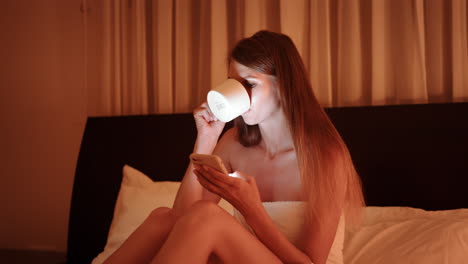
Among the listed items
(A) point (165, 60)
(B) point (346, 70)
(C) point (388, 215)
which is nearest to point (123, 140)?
(A) point (165, 60)

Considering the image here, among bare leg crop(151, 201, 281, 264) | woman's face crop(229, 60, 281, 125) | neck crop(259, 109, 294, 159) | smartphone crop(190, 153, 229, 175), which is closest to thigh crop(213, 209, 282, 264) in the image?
bare leg crop(151, 201, 281, 264)

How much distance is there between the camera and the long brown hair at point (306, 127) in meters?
1.21

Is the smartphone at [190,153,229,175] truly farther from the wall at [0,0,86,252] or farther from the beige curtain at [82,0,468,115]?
the wall at [0,0,86,252]

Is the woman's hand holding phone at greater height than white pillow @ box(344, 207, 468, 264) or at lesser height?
greater

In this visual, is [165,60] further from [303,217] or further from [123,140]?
[303,217]

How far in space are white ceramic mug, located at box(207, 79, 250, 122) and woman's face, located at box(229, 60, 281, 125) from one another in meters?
0.07

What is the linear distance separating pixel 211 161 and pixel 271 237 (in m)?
0.27

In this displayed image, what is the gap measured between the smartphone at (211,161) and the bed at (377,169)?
0.67m

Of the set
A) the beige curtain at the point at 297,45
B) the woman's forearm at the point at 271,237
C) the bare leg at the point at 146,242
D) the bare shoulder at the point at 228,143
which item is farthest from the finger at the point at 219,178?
the beige curtain at the point at 297,45

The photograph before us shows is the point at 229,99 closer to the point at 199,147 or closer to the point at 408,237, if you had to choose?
the point at 199,147

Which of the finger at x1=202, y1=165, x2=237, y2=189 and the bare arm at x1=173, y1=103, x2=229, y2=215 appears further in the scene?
the bare arm at x1=173, y1=103, x2=229, y2=215

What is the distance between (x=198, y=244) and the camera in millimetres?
990

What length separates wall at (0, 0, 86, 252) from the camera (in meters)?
2.52

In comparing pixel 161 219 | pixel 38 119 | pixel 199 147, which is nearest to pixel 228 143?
pixel 199 147
